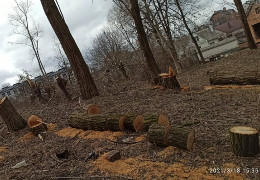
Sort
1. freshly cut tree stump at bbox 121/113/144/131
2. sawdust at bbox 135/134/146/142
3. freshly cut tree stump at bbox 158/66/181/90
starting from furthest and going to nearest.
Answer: freshly cut tree stump at bbox 158/66/181/90, freshly cut tree stump at bbox 121/113/144/131, sawdust at bbox 135/134/146/142

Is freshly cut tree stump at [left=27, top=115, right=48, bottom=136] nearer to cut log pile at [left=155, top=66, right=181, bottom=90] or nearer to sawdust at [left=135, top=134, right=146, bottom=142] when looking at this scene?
sawdust at [left=135, top=134, right=146, bottom=142]

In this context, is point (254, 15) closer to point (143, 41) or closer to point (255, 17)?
point (255, 17)

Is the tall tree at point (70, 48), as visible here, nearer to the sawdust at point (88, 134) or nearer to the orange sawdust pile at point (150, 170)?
the sawdust at point (88, 134)

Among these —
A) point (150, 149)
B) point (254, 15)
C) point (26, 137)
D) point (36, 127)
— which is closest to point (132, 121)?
point (150, 149)

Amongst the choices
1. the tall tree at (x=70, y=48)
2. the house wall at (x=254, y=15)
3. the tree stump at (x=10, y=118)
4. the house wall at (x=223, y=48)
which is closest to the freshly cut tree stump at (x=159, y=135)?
the tree stump at (x=10, y=118)

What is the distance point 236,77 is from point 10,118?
842 centimetres

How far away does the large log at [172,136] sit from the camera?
14.0ft

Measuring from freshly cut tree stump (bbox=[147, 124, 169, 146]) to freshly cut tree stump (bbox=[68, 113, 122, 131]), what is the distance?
57.1 inches

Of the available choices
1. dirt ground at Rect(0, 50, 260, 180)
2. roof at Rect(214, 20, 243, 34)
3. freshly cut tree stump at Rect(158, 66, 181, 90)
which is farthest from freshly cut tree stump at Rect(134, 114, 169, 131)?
roof at Rect(214, 20, 243, 34)

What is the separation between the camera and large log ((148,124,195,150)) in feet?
14.0

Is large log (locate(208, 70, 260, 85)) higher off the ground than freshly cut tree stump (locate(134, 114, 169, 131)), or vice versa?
freshly cut tree stump (locate(134, 114, 169, 131))

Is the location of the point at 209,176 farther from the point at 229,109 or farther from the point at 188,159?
the point at 229,109

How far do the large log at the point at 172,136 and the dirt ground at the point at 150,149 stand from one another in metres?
0.11

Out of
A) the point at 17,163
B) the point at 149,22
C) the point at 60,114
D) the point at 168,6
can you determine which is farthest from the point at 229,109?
the point at 168,6
